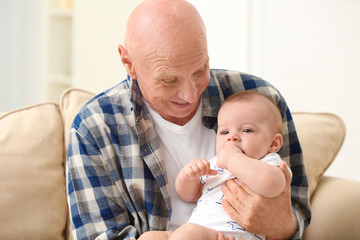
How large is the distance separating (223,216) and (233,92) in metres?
0.50

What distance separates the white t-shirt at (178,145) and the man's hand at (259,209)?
192 millimetres

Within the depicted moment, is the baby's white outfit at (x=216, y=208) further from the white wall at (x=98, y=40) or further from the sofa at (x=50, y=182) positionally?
the white wall at (x=98, y=40)

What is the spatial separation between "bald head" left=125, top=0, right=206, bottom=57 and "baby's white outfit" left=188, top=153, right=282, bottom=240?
40cm

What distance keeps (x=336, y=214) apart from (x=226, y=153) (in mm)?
688

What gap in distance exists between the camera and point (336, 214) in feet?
6.15

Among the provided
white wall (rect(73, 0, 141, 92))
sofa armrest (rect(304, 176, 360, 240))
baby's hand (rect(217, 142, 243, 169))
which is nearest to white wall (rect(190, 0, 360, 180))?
white wall (rect(73, 0, 141, 92))

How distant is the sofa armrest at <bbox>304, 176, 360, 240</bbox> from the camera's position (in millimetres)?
1854

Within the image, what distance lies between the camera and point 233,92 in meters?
1.76

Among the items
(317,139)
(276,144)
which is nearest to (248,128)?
(276,144)

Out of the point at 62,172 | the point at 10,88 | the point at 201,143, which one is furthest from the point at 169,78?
the point at 10,88

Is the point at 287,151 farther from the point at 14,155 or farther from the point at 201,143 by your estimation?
the point at 14,155

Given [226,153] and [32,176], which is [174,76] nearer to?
[226,153]

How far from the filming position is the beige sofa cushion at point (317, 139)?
6.68 ft

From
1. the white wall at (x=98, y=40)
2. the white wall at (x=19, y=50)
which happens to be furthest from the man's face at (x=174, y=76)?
the white wall at (x=19, y=50)
